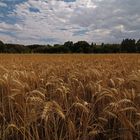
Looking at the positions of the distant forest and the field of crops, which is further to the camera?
the distant forest

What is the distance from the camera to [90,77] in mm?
3889

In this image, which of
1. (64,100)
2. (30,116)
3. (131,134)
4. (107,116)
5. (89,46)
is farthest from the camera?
(89,46)

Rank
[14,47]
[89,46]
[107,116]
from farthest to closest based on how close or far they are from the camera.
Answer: [89,46] < [14,47] < [107,116]

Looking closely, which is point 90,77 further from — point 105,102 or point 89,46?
point 89,46

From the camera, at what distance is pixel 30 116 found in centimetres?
207

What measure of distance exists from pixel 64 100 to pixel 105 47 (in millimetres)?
49741

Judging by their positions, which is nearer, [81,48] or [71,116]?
[71,116]

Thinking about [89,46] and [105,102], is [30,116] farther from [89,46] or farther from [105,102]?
[89,46]

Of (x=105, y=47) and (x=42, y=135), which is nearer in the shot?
(x=42, y=135)

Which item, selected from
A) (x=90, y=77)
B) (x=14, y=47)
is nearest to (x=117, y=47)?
(x=14, y=47)

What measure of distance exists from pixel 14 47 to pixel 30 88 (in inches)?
1866

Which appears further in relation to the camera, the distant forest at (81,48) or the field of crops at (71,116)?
the distant forest at (81,48)

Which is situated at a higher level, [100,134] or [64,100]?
[64,100]

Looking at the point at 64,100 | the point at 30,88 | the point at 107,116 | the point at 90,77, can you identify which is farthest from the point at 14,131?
the point at 90,77
